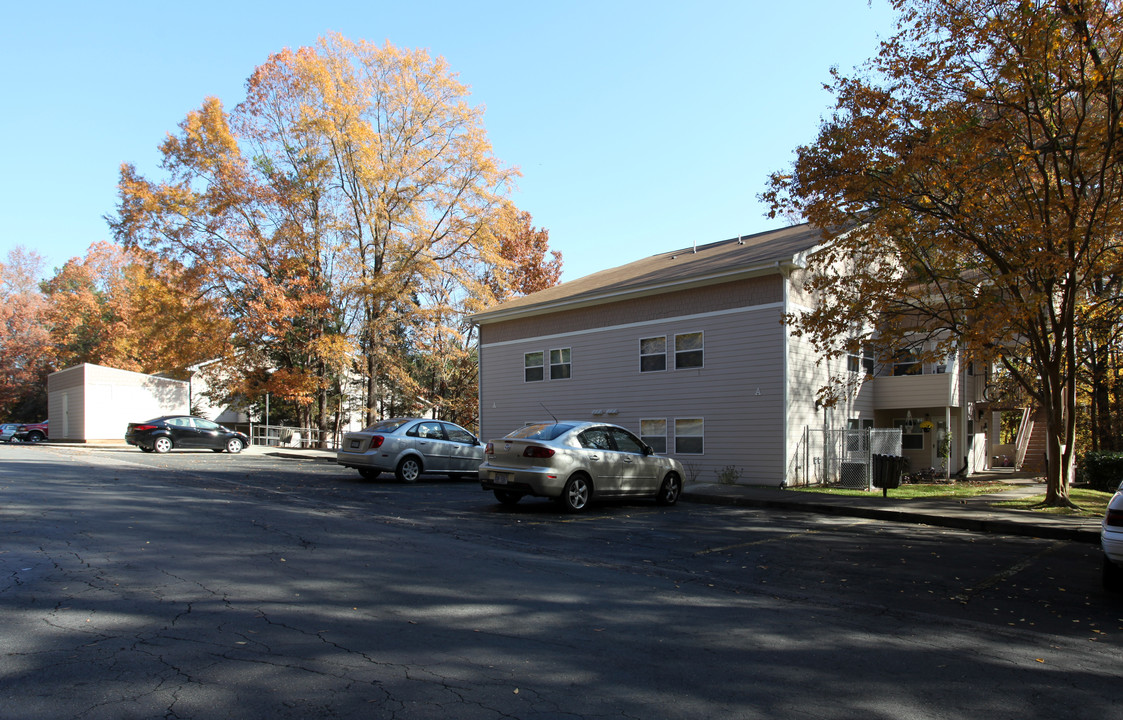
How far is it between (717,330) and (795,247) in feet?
9.84

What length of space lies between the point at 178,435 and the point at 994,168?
27.4m

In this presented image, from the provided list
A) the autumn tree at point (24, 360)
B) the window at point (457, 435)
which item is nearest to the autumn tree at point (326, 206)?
the window at point (457, 435)

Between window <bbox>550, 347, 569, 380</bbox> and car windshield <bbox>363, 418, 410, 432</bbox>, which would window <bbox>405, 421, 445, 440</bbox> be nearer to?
car windshield <bbox>363, 418, 410, 432</bbox>

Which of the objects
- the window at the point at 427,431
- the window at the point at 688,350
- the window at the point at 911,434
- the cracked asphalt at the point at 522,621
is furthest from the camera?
the window at the point at 911,434

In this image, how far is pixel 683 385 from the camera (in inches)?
792

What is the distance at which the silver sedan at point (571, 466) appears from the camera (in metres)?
11.7

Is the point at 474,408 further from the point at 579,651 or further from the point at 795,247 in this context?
the point at 579,651

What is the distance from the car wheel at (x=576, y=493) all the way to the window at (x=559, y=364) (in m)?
11.3

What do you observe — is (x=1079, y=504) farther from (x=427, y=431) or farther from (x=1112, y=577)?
(x=427, y=431)

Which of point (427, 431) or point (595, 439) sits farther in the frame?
point (427, 431)

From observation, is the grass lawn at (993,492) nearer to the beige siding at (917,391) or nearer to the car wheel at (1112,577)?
the beige siding at (917,391)

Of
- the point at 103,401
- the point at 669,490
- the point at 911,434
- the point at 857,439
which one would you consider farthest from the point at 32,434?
the point at 911,434

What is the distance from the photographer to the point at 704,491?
1567 cm

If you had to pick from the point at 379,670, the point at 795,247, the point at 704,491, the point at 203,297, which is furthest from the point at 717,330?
the point at 203,297
